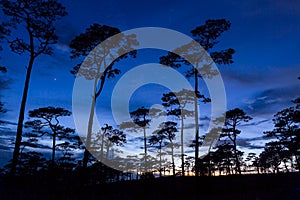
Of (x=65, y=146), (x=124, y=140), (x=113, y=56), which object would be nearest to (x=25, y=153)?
(x=65, y=146)

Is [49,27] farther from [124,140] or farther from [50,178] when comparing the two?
[124,140]

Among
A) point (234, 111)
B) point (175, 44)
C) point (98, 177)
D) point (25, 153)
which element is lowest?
point (98, 177)

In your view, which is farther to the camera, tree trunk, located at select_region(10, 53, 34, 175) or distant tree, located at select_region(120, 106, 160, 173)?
distant tree, located at select_region(120, 106, 160, 173)

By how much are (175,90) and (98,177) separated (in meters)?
21.1

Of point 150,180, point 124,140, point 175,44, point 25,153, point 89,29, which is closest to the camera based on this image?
point 89,29

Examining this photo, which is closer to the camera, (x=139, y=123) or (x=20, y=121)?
(x=20, y=121)

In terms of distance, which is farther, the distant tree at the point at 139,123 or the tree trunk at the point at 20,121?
the distant tree at the point at 139,123

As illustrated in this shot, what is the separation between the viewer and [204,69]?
61.9 feet

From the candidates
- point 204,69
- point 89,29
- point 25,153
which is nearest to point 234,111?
point 204,69

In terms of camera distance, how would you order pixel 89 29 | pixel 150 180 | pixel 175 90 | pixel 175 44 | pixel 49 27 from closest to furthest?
pixel 49 27 → pixel 89 29 → pixel 175 44 → pixel 150 180 → pixel 175 90

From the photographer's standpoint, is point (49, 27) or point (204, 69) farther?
point (204, 69)

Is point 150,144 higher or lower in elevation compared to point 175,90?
lower

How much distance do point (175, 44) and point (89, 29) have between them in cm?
714

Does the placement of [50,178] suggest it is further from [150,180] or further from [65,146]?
[65,146]
